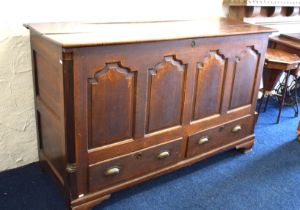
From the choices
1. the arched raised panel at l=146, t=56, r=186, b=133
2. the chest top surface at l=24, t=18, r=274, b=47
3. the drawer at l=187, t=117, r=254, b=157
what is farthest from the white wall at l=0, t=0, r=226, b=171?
the drawer at l=187, t=117, r=254, b=157

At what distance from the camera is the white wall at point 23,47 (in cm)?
171

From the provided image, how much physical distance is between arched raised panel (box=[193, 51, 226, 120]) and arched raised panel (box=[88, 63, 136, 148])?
44 cm

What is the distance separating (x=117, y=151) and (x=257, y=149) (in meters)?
1.26

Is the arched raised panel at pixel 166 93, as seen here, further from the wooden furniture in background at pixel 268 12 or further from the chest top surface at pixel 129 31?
the wooden furniture in background at pixel 268 12

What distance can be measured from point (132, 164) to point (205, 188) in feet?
1.71

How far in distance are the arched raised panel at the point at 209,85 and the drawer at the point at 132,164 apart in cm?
24

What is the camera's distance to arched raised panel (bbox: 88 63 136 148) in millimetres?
1433

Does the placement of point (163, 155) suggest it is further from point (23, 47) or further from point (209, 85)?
point (23, 47)

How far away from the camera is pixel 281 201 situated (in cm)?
186

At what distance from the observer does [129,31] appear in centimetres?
163

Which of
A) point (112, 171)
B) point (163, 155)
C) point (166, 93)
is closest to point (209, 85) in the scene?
point (166, 93)

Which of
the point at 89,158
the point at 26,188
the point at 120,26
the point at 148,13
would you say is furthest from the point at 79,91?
the point at 148,13

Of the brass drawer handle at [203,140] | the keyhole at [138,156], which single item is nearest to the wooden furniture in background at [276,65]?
the brass drawer handle at [203,140]

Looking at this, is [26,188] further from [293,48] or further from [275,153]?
[293,48]
